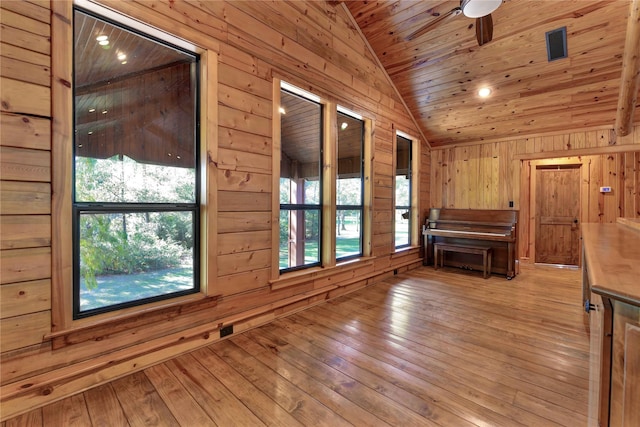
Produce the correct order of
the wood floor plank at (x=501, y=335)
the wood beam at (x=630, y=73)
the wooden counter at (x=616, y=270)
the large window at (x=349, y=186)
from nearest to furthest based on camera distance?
the wooden counter at (x=616, y=270) < the wood floor plank at (x=501, y=335) < the wood beam at (x=630, y=73) < the large window at (x=349, y=186)

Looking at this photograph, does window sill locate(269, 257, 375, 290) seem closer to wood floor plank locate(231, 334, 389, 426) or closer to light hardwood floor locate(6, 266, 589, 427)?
light hardwood floor locate(6, 266, 589, 427)

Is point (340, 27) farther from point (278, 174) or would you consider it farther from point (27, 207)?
point (27, 207)

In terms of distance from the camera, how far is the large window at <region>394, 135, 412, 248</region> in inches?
200

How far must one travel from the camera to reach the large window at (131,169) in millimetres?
1836

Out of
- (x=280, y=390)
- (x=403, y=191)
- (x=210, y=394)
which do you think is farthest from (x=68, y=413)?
(x=403, y=191)

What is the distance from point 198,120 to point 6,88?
41.9 inches

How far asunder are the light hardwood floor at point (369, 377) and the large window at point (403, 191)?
2.20 metres

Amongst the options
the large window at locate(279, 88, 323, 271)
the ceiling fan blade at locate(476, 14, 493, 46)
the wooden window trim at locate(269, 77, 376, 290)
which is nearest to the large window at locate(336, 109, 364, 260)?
the wooden window trim at locate(269, 77, 376, 290)

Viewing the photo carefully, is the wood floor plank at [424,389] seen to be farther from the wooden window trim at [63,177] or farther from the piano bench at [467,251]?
the piano bench at [467,251]

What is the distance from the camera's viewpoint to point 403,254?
4938 millimetres

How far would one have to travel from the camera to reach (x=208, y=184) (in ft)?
7.49

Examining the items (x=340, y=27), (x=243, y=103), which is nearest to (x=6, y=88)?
(x=243, y=103)

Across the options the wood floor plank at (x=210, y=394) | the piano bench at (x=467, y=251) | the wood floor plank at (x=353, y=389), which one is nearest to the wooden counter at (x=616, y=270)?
the wood floor plank at (x=353, y=389)

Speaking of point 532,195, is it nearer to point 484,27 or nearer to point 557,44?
point 557,44
